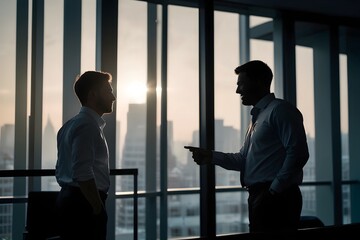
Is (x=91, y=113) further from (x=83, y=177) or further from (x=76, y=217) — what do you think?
(x=76, y=217)

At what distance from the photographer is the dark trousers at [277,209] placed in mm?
2184

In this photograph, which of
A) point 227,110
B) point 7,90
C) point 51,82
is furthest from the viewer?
point 227,110

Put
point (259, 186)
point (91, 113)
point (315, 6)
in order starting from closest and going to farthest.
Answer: point (91, 113), point (259, 186), point (315, 6)

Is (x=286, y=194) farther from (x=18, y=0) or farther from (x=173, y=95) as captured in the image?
(x=18, y=0)

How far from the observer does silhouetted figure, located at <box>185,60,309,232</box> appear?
216 cm

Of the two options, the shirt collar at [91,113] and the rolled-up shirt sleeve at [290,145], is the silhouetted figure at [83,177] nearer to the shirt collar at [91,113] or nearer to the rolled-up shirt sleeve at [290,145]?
the shirt collar at [91,113]

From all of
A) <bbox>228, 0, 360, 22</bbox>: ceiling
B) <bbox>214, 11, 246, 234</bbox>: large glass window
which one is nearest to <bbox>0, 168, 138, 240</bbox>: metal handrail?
<bbox>214, 11, 246, 234</bbox>: large glass window

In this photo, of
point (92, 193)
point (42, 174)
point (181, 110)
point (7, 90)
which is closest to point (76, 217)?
point (92, 193)

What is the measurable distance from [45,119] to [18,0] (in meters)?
1.14

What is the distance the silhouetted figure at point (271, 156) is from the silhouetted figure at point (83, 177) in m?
0.80

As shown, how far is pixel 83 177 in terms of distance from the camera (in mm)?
1864

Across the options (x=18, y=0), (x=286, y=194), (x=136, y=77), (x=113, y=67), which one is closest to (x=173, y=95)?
(x=136, y=77)

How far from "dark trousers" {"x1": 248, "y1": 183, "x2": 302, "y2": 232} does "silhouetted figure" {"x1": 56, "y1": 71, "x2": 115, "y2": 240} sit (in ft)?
2.64

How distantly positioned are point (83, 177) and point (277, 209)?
39.6 inches
